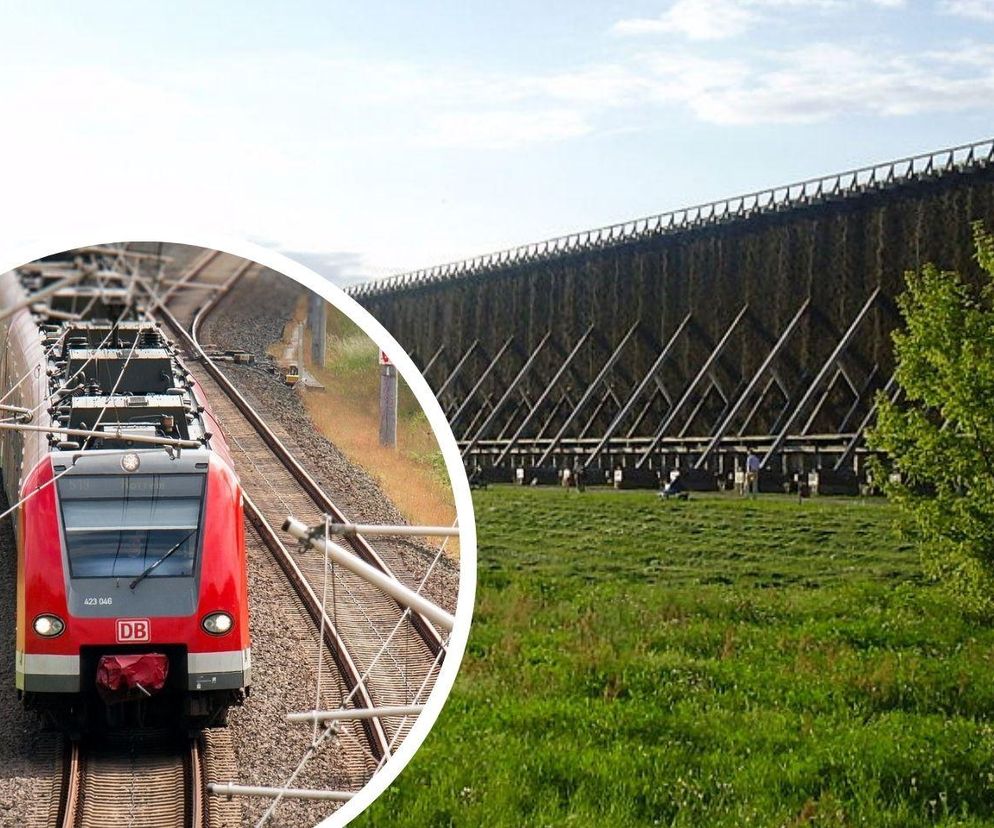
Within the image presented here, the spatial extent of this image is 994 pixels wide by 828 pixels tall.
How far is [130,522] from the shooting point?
11.3 ft

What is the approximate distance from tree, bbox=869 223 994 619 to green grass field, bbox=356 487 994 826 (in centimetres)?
71

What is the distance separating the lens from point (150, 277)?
3.62m

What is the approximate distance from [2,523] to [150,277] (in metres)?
0.71

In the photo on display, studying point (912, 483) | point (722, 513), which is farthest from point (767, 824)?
point (722, 513)

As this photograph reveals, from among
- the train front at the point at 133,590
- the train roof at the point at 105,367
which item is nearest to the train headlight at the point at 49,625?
the train front at the point at 133,590

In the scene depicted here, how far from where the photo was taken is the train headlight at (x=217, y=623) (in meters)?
3.34

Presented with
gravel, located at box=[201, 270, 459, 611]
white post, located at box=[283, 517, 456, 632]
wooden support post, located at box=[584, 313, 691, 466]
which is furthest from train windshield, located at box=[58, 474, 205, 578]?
wooden support post, located at box=[584, 313, 691, 466]

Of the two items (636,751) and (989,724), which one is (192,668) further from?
(989,724)

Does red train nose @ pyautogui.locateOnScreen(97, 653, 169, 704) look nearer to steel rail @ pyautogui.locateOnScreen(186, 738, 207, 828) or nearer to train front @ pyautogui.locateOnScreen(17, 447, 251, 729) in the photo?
train front @ pyautogui.locateOnScreen(17, 447, 251, 729)

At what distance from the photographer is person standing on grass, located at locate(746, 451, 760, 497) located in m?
35.6

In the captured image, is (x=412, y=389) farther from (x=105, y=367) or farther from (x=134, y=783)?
(x=134, y=783)

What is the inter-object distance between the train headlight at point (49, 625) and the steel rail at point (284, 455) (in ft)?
2.17

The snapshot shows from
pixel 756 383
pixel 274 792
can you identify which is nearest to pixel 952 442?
pixel 274 792

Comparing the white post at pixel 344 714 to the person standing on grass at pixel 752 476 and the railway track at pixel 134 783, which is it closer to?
the railway track at pixel 134 783
